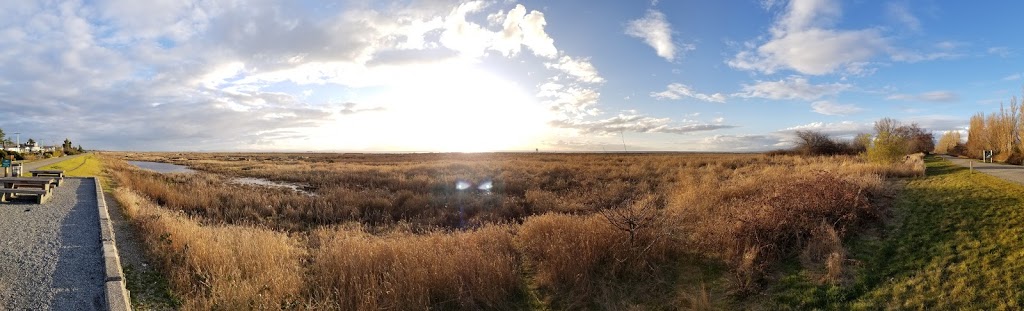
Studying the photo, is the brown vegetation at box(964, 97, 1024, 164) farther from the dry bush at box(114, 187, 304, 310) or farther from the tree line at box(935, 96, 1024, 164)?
the dry bush at box(114, 187, 304, 310)

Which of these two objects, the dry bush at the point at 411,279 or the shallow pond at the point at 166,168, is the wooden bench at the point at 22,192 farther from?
the shallow pond at the point at 166,168

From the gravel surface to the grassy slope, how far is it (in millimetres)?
9343

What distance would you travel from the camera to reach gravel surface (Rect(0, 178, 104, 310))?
19.1 ft

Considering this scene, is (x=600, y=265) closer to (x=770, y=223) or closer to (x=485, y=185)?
(x=770, y=223)

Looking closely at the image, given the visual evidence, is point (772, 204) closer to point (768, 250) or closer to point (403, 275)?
point (768, 250)

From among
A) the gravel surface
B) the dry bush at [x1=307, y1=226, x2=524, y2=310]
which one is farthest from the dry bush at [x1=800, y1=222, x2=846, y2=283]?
the gravel surface

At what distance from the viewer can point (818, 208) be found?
29.9ft

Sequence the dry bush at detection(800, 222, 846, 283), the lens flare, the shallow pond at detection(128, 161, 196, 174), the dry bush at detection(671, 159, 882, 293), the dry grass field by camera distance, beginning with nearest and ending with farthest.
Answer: the dry grass field
the dry bush at detection(800, 222, 846, 283)
the dry bush at detection(671, 159, 882, 293)
the lens flare
the shallow pond at detection(128, 161, 196, 174)

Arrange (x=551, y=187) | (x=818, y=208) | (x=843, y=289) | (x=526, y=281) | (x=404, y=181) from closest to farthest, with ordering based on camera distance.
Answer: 1. (x=843, y=289)
2. (x=526, y=281)
3. (x=818, y=208)
4. (x=551, y=187)
5. (x=404, y=181)

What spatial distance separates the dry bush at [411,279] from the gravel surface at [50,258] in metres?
2.70

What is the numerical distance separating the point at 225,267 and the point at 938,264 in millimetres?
10821

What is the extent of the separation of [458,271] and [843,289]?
5.44 metres

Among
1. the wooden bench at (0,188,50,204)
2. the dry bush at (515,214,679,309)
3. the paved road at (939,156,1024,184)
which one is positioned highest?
the paved road at (939,156,1024,184)

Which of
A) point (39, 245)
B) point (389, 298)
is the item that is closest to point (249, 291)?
point (389, 298)
